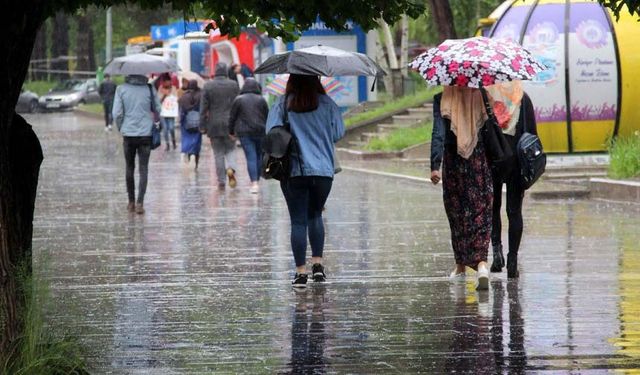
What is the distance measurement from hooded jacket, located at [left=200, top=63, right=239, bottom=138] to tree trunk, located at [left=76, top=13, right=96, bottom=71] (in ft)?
160

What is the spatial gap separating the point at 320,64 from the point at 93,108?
1961 inches

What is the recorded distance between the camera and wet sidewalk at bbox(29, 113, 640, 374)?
8.20m

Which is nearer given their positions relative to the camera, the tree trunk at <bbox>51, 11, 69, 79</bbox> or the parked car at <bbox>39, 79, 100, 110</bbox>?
the parked car at <bbox>39, 79, 100, 110</bbox>

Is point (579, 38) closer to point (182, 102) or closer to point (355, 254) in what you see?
point (182, 102)

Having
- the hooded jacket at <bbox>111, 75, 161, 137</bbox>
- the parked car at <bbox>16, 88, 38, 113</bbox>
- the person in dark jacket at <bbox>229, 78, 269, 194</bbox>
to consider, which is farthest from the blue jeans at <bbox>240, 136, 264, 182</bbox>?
the parked car at <bbox>16, 88, 38, 113</bbox>

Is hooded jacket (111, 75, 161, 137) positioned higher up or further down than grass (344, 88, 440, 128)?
higher up

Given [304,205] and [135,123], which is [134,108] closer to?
[135,123]

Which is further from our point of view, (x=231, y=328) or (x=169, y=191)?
(x=169, y=191)

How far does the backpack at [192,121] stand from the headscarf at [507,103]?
48.8ft

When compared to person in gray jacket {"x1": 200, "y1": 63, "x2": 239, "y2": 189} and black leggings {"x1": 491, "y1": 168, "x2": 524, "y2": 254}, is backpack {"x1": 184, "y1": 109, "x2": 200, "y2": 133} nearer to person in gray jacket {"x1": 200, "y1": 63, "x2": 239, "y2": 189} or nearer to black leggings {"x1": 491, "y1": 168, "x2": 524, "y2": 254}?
person in gray jacket {"x1": 200, "y1": 63, "x2": 239, "y2": 189}

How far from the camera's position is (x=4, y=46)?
22.6 feet

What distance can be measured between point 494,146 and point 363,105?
82.6 feet

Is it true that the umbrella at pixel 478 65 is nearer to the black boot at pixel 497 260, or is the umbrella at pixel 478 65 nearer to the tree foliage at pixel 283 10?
the black boot at pixel 497 260

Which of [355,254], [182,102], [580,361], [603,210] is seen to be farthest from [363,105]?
[580,361]
